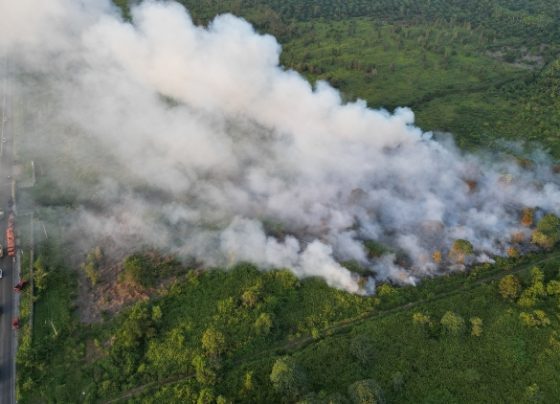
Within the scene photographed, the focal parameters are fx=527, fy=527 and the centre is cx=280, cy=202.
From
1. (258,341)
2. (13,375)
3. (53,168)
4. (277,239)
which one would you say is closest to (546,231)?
(277,239)

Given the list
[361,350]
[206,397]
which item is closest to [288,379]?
[206,397]

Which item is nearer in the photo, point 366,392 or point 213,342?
point 366,392

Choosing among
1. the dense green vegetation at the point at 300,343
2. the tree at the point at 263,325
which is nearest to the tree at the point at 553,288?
the dense green vegetation at the point at 300,343

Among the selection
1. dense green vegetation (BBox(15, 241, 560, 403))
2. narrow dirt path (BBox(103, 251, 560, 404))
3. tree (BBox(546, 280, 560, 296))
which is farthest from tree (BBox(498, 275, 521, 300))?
tree (BBox(546, 280, 560, 296))

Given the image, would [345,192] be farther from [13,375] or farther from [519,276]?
[13,375]

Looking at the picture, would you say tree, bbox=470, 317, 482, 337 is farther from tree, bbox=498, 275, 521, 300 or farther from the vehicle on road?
the vehicle on road

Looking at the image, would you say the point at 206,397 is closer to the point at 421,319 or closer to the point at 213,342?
the point at 213,342

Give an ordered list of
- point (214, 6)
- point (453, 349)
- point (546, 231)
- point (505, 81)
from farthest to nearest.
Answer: point (214, 6) < point (505, 81) < point (546, 231) < point (453, 349)
